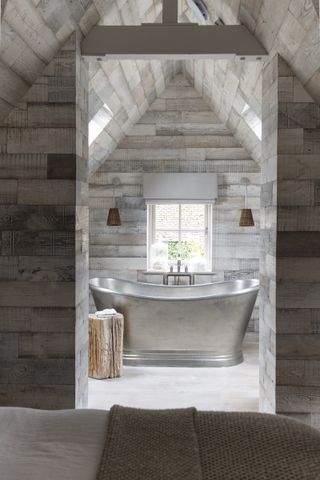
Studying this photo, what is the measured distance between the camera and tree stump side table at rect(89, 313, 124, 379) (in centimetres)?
523

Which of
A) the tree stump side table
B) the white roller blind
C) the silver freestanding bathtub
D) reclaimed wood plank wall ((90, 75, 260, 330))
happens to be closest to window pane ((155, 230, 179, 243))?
reclaimed wood plank wall ((90, 75, 260, 330))

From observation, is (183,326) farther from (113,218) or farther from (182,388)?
(113,218)

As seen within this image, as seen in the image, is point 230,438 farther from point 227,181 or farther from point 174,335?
point 227,181

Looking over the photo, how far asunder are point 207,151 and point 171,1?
368 centimetres

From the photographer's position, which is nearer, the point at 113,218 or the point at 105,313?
the point at 105,313

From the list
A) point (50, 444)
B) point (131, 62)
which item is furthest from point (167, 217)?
point (50, 444)

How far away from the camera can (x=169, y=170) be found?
7.12 meters

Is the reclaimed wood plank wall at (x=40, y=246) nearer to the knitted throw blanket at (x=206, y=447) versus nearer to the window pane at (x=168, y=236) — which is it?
the knitted throw blanket at (x=206, y=447)

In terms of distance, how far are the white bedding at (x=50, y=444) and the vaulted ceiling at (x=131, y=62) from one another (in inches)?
72.2

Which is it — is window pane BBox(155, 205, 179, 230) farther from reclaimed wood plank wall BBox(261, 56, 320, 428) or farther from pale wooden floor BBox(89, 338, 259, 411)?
reclaimed wood plank wall BBox(261, 56, 320, 428)

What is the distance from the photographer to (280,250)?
3.49 m

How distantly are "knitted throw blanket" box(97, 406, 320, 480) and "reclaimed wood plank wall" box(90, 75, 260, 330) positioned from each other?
5132 millimetres

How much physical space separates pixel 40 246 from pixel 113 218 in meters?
3.40

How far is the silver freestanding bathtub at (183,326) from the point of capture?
5637mm
